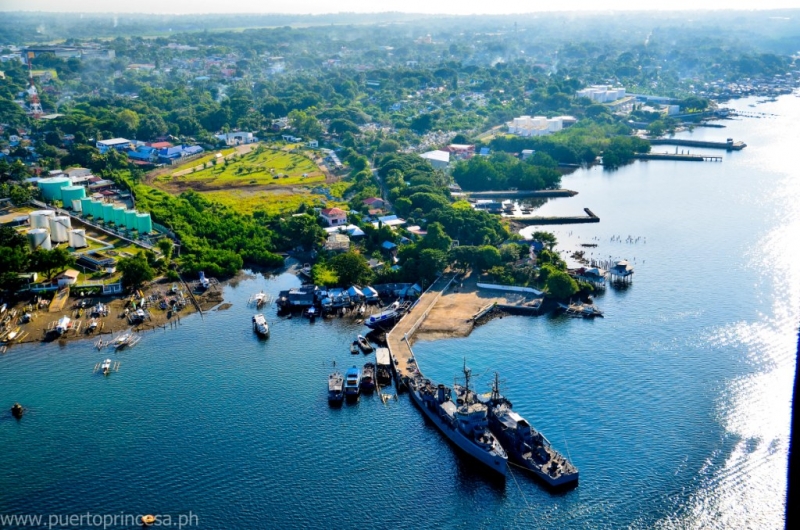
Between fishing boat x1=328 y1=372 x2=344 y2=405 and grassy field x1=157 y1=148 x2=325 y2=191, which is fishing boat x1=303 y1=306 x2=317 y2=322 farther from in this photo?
grassy field x1=157 y1=148 x2=325 y2=191

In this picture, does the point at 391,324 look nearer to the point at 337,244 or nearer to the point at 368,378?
the point at 368,378

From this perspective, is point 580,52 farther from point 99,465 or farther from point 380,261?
point 99,465

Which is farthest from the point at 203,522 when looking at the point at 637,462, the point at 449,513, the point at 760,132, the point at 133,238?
the point at 760,132

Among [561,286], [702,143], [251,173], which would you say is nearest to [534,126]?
[702,143]

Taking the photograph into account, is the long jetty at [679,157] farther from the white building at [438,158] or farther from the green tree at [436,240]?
the green tree at [436,240]

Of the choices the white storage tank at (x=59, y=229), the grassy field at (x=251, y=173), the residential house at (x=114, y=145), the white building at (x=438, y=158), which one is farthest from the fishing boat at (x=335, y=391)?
the residential house at (x=114, y=145)
